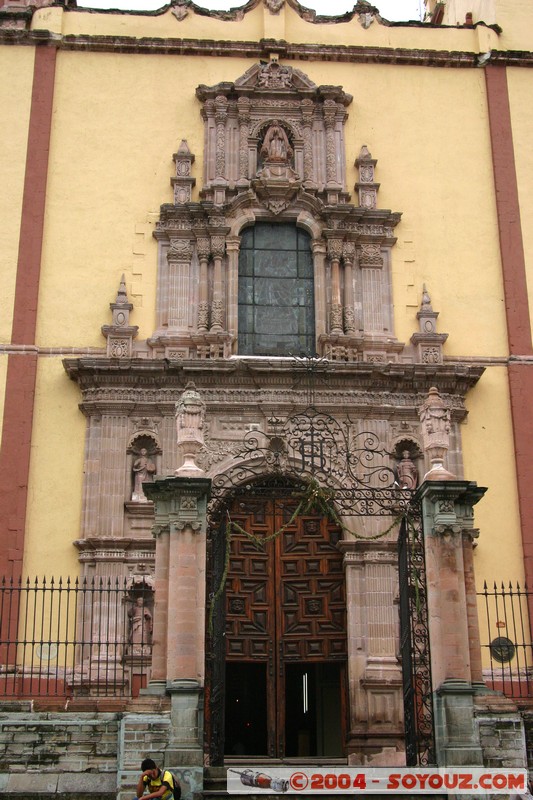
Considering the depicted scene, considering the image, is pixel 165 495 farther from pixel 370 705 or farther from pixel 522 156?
pixel 522 156

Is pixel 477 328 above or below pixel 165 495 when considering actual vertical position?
above

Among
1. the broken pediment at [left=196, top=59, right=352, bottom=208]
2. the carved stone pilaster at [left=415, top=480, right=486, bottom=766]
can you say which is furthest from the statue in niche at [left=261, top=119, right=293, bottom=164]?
the carved stone pilaster at [left=415, top=480, right=486, bottom=766]

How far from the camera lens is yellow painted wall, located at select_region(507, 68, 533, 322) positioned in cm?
1920

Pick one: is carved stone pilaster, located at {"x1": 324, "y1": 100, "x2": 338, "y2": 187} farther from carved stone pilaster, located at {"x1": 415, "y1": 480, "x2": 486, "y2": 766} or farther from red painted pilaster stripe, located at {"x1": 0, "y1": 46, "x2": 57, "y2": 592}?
carved stone pilaster, located at {"x1": 415, "y1": 480, "x2": 486, "y2": 766}

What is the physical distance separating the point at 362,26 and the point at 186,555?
1096 centimetres

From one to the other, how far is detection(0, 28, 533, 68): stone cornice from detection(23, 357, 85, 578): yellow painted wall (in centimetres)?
548

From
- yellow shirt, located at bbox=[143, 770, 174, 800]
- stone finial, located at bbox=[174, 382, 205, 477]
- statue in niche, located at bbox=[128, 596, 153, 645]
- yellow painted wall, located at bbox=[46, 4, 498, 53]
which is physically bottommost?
yellow shirt, located at bbox=[143, 770, 174, 800]

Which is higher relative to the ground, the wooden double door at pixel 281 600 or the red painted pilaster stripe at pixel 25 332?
the red painted pilaster stripe at pixel 25 332

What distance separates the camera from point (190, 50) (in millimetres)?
19844

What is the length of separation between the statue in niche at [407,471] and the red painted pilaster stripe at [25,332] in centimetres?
529

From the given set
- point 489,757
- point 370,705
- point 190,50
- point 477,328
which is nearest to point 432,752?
point 489,757

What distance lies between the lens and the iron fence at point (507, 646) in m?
16.5

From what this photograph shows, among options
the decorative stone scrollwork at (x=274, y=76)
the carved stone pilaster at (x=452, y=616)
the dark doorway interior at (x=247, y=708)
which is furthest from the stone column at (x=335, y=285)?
the dark doorway interior at (x=247, y=708)

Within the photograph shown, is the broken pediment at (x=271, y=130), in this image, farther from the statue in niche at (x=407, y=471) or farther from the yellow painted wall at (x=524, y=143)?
Result: the statue in niche at (x=407, y=471)
